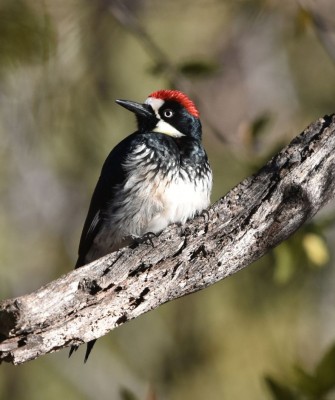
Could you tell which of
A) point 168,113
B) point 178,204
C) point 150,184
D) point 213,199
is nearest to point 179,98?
point 168,113

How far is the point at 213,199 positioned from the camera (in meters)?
7.02

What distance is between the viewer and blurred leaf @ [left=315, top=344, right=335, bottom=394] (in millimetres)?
3582

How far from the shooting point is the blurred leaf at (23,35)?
3725 mm

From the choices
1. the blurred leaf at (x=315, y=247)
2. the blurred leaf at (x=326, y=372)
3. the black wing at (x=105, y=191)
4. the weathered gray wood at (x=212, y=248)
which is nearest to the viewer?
the weathered gray wood at (x=212, y=248)

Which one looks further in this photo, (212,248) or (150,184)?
(150,184)

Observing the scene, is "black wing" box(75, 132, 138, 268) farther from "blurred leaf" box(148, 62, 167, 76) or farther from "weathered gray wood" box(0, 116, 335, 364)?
"weathered gray wood" box(0, 116, 335, 364)

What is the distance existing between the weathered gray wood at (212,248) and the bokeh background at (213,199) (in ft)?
7.64

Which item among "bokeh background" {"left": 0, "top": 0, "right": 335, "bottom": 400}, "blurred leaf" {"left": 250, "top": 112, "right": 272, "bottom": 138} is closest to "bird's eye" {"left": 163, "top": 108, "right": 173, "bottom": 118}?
"blurred leaf" {"left": 250, "top": 112, "right": 272, "bottom": 138}

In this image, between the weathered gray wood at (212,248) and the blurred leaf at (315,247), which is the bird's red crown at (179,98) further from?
the weathered gray wood at (212,248)

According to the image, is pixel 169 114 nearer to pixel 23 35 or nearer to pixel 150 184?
pixel 150 184

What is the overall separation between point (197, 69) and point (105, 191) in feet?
2.64

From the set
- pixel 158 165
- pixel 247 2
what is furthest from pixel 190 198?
pixel 247 2

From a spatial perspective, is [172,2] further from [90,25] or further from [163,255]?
[163,255]

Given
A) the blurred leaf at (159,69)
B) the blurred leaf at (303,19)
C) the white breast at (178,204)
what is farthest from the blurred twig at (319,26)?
the white breast at (178,204)
